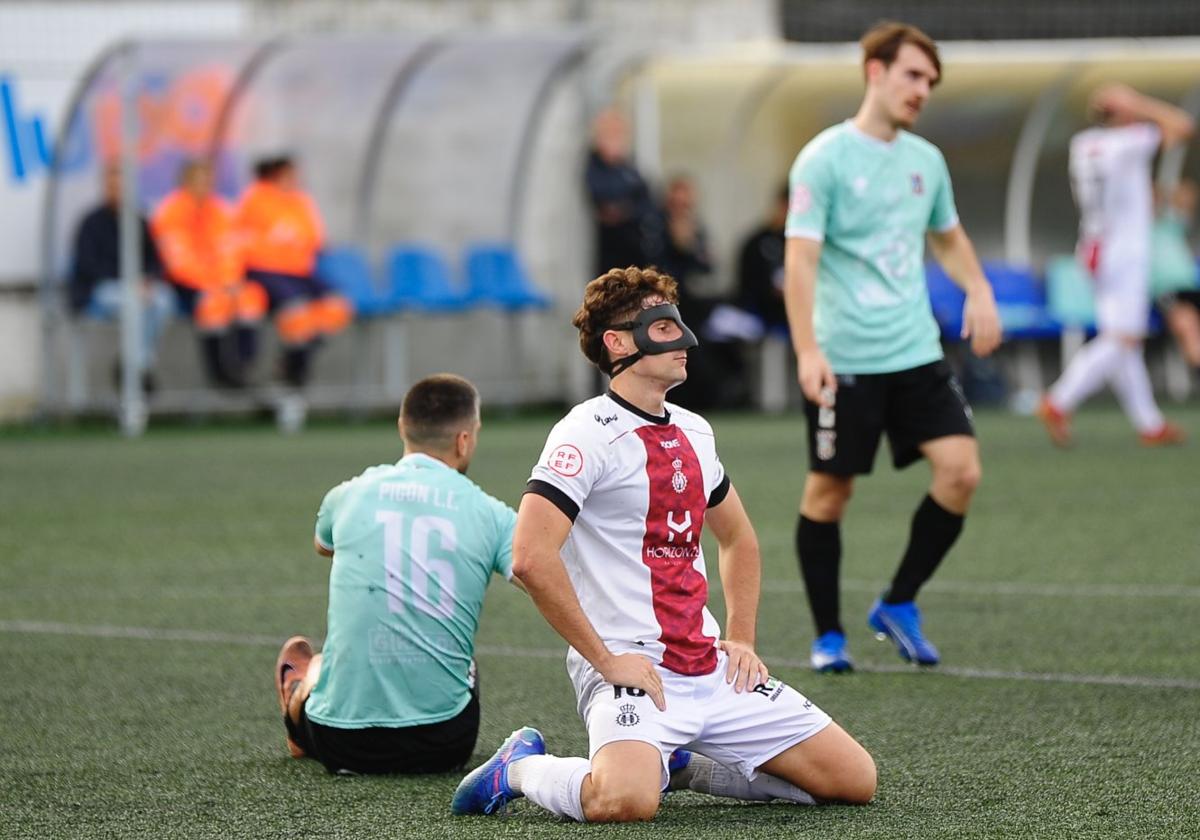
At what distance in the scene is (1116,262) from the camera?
14469mm

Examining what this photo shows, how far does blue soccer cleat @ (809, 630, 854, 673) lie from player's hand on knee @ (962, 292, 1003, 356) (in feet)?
3.27

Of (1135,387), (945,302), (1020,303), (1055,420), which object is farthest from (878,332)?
(1020,303)

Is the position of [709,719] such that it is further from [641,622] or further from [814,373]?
[814,373]

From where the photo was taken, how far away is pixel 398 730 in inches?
203

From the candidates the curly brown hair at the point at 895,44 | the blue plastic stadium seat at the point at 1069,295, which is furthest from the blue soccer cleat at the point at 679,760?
the blue plastic stadium seat at the point at 1069,295

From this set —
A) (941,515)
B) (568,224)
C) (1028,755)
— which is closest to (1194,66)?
(568,224)

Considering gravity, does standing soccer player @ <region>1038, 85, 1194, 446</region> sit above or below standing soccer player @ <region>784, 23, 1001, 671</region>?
below

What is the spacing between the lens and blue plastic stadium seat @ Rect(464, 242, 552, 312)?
63.2ft

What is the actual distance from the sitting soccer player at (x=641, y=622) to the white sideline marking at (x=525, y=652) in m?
1.81

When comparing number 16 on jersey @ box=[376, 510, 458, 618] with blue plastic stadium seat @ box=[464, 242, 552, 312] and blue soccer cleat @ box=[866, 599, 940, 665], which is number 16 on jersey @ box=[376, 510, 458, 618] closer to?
blue soccer cleat @ box=[866, 599, 940, 665]

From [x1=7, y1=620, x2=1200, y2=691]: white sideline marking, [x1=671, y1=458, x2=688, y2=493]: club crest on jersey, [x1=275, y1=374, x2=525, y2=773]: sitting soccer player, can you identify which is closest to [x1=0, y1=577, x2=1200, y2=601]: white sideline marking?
[x1=7, y1=620, x2=1200, y2=691]: white sideline marking

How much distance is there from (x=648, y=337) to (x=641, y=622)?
1.99 ft

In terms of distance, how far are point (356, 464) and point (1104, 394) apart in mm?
9747

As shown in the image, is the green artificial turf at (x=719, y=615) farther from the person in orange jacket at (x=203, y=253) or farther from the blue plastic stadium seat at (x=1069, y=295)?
the blue plastic stadium seat at (x=1069, y=295)
